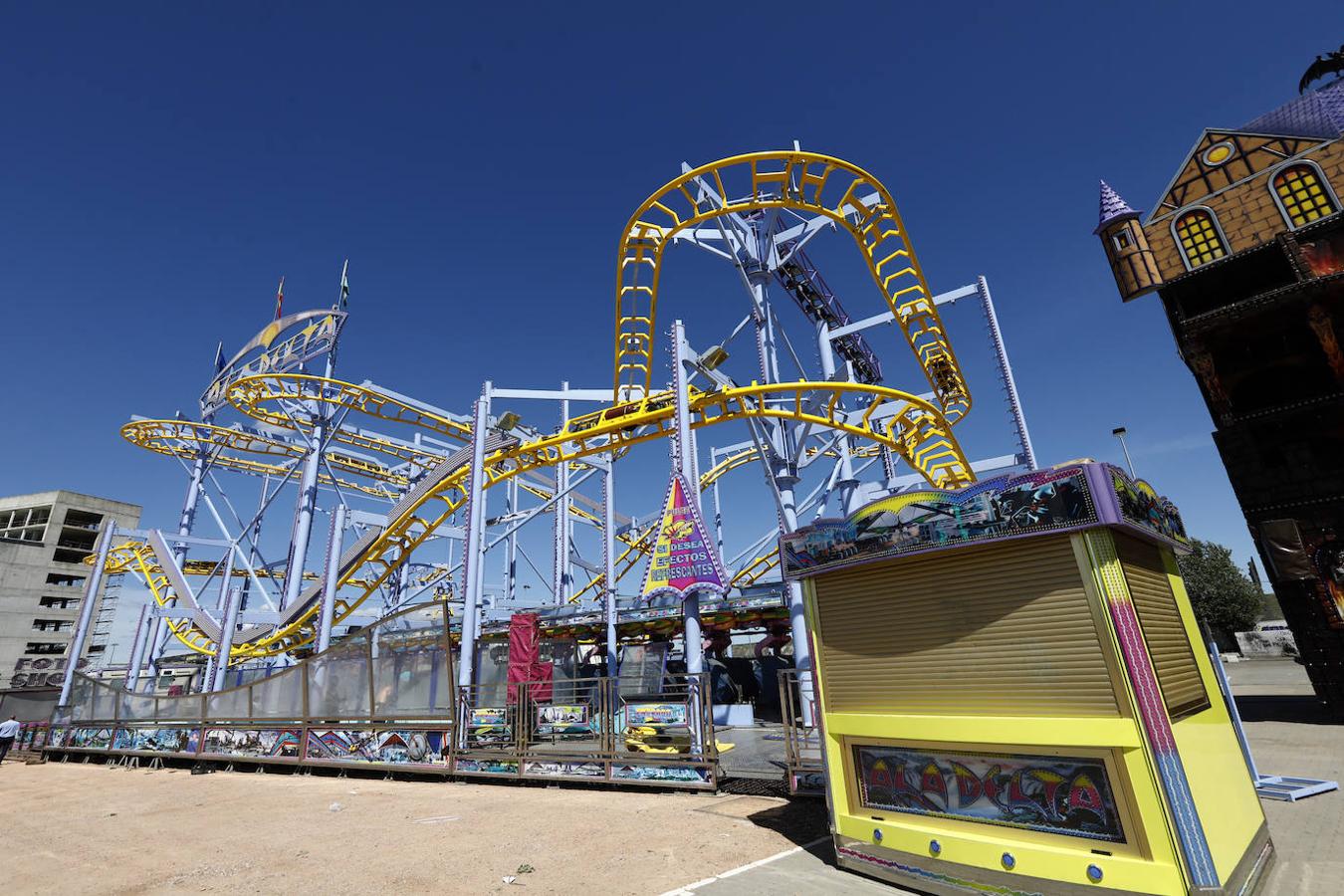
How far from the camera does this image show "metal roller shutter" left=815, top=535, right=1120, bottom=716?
14.6ft

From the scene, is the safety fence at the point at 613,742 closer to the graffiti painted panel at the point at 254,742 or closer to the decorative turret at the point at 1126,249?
the graffiti painted panel at the point at 254,742

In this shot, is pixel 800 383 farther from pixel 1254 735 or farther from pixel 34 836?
pixel 34 836

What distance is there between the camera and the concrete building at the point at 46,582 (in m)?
48.5

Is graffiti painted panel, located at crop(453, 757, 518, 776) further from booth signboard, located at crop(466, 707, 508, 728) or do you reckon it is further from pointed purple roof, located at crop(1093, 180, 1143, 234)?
pointed purple roof, located at crop(1093, 180, 1143, 234)

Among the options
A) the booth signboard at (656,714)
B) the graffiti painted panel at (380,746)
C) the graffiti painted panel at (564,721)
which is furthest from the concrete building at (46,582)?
the booth signboard at (656,714)

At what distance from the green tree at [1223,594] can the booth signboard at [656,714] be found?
37.7 m

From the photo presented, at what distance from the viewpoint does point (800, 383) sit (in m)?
12.5

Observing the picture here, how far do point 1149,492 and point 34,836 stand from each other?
13.4 metres

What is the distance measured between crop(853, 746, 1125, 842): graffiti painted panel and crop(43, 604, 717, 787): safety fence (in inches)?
137

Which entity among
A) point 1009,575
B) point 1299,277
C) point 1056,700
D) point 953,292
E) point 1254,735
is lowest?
point 1254,735

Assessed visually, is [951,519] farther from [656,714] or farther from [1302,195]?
[1302,195]

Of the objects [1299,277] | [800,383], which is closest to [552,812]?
[800,383]

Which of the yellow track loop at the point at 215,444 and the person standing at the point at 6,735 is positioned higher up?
the yellow track loop at the point at 215,444

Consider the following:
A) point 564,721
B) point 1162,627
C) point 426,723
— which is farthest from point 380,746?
point 1162,627
